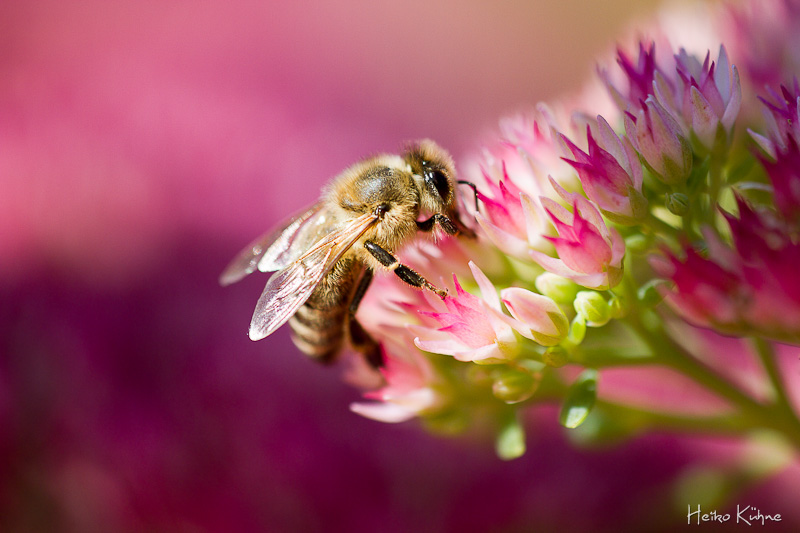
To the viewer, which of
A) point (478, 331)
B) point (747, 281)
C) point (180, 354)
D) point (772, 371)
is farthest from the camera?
point (180, 354)

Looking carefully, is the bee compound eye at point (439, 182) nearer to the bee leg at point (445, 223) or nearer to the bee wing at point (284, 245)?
the bee leg at point (445, 223)

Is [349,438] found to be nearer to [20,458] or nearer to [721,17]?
[20,458]

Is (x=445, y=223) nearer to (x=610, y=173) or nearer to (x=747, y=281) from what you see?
(x=610, y=173)

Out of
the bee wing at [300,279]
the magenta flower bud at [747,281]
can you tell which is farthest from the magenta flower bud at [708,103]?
the bee wing at [300,279]

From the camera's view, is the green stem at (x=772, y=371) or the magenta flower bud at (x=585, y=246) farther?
the green stem at (x=772, y=371)

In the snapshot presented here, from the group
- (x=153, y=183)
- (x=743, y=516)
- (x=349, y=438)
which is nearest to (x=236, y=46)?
(x=153, y=183)

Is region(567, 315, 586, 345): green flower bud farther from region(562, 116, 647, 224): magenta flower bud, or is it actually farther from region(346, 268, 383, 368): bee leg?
region(346, 268, 383, 368): bee leg
